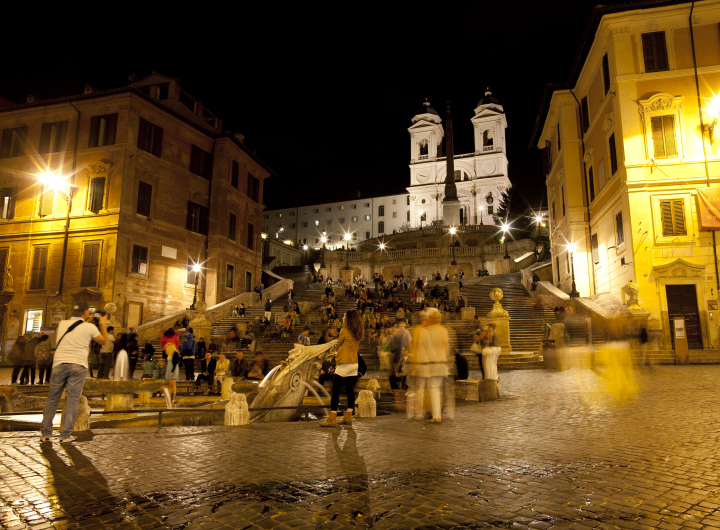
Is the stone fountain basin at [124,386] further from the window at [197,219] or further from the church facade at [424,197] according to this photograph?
the church facade at [424,197]

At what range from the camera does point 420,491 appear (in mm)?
4219

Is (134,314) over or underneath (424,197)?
underneath

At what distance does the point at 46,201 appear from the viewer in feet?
97.8

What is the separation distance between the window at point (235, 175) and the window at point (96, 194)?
9170 millimetres

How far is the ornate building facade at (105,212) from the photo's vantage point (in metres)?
28.0

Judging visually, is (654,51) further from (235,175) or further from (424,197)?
(424,197)

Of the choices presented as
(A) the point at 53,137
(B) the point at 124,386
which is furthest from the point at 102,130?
(B) the point at 124,386

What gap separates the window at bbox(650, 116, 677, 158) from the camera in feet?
74.0

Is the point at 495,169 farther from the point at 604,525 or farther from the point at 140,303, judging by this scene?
the point at 604,525

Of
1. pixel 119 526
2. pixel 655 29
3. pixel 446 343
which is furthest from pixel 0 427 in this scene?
pixel 655 29

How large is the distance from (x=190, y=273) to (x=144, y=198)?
5.51 m

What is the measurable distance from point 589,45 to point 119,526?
30.3 m

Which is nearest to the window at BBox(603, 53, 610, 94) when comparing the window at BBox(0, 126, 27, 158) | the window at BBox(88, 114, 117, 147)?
the window at BBox(88, 114, 117, 147)

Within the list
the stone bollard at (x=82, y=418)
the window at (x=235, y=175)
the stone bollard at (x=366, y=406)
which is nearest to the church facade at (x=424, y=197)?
the window at (x=235, y=175)
